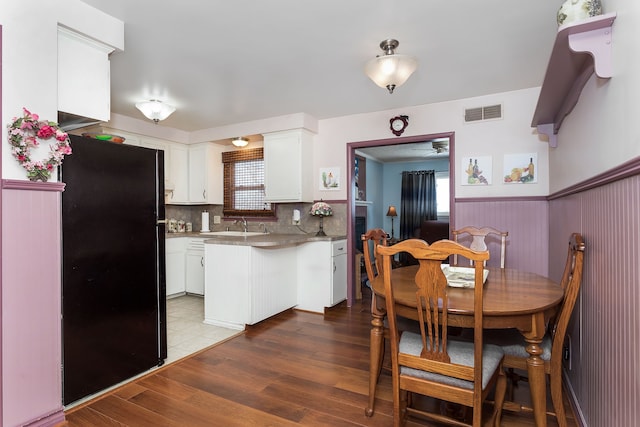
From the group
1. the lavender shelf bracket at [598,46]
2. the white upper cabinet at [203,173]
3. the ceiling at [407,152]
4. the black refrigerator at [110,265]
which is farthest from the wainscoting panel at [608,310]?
the white upper cabinet at [203,173]

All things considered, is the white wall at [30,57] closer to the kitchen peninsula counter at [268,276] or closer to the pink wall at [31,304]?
the pink wall at [31,304]

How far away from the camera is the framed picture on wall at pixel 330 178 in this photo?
428cm

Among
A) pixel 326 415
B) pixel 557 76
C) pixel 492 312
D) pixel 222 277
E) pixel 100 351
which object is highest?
pixel 557 76

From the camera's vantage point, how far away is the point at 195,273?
186 inches

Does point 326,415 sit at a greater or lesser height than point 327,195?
lesser

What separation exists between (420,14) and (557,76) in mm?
874

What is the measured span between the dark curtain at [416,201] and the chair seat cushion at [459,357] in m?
6.03

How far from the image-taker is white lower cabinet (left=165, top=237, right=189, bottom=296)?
181 inches

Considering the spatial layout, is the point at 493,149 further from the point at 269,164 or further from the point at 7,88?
the point at 7,88

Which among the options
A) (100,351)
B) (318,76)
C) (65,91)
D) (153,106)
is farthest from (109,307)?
(318,76)

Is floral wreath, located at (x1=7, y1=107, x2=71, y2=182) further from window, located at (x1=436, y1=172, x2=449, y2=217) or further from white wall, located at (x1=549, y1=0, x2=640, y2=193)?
window, located at (x1=436, y1=172, x2=449, y2=217)

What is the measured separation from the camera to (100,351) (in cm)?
215

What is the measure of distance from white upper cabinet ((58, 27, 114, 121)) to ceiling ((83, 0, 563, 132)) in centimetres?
23

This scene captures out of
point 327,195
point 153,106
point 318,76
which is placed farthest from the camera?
point 327,195
